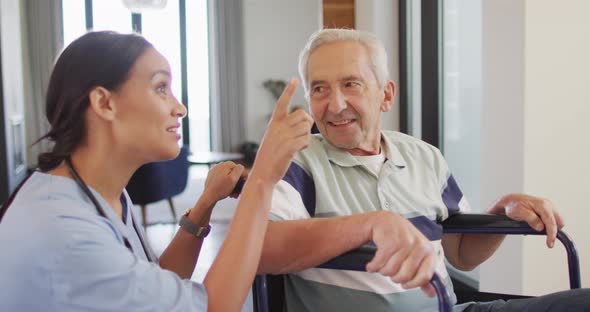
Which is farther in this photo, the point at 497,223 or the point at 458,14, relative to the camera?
the point at 458,14

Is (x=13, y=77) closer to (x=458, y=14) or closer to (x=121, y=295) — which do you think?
(x=458, y=14)

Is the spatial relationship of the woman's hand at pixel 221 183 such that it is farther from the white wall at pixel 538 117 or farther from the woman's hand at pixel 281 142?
the white wall at pixel 538 117

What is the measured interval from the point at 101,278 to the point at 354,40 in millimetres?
927

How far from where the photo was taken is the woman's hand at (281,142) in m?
1.08

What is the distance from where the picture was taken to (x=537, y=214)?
1.46 meters

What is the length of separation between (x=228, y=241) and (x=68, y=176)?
32cm

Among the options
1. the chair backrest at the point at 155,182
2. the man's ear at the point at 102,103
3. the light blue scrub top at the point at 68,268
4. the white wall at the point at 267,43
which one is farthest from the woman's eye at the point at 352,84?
the white wall at the point at 267,43

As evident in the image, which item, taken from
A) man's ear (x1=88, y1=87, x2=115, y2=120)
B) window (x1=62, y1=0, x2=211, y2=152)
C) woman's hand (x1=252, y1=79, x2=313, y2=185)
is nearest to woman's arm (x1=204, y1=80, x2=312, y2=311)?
woman's hand (x1=252, y1=79, x2=313, y2=185)

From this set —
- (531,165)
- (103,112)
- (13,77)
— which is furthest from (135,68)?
(13,77)

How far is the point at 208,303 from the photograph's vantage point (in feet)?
3.34

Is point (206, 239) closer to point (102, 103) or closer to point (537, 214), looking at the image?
point (537, 214)

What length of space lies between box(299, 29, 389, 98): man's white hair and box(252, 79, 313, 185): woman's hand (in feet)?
1.59

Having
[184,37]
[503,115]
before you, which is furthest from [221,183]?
[184,37]

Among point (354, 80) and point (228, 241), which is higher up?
point (354, 80)
